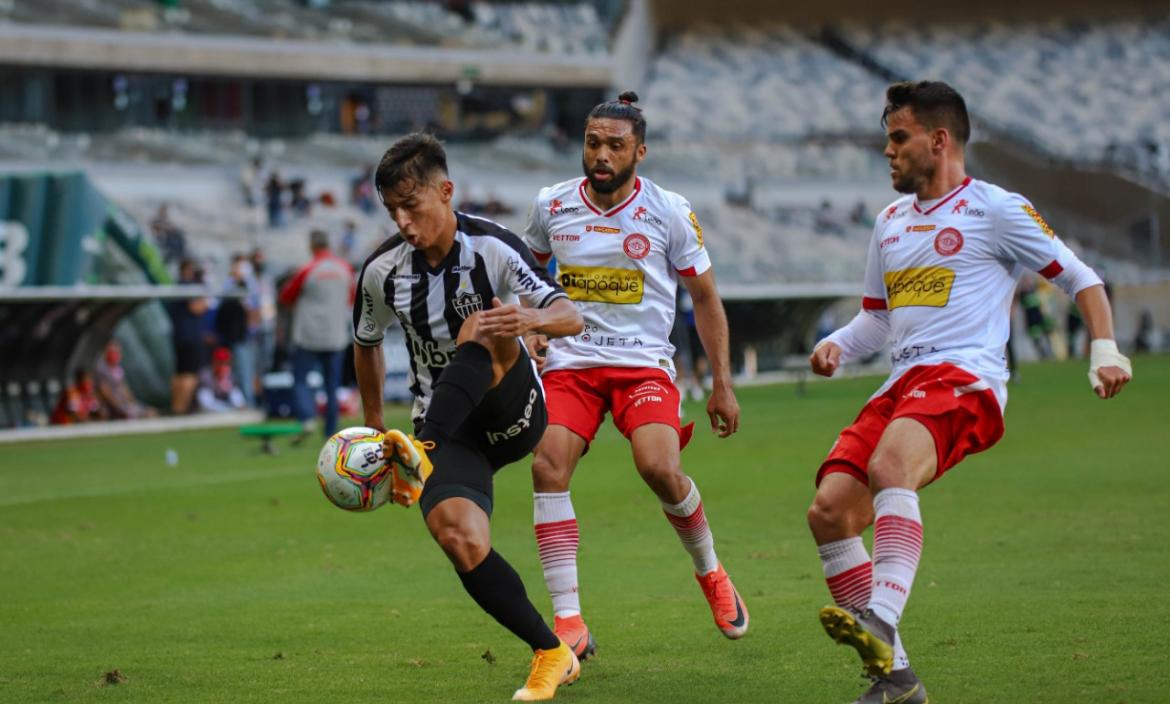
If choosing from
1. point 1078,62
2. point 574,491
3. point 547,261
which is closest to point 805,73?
point 1078,62

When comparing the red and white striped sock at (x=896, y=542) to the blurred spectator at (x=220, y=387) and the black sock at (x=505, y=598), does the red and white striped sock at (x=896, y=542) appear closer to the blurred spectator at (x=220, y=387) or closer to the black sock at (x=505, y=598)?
the black sock at (x=505, y=598)

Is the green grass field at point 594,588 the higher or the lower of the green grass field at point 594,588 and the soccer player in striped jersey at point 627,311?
the lower

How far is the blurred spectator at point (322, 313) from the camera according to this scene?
776 inches

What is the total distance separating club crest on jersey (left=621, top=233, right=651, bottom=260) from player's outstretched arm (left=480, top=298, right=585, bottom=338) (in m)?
1.33

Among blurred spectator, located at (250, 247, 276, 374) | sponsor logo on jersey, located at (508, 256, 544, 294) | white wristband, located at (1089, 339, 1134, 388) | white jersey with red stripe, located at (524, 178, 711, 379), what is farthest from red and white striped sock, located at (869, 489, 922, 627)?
blurred spectator, located at (250, 247, 276, 374)

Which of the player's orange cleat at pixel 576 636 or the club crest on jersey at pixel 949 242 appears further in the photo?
the player's orange cleat at pixel 576 636

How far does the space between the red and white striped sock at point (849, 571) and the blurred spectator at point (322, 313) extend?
43.8 feet

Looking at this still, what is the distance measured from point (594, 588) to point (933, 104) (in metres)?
4.03

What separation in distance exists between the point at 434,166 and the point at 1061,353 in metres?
38.4

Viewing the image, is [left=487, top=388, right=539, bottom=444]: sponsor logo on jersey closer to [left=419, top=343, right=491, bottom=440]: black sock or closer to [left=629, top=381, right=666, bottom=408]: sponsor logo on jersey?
[left=419, top=343, right=491, bottom=440]: black sock

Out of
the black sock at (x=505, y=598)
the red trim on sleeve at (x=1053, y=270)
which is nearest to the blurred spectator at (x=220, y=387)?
the black sock at (x=505, y=598)

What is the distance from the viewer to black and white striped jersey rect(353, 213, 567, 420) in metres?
6.62

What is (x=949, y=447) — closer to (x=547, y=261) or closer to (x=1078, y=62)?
(x=547, y=261)

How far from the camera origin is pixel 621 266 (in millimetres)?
7930
